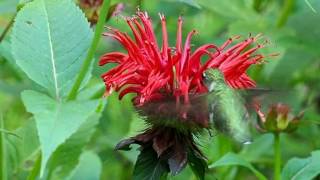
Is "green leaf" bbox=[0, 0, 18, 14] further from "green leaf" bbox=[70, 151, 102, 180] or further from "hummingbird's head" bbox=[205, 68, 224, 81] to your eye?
"hummingbird's head" bbox=[205, 68, 224, 81]

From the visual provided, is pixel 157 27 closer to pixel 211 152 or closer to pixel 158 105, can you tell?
pixel 211 152

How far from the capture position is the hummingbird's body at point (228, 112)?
1273 mm

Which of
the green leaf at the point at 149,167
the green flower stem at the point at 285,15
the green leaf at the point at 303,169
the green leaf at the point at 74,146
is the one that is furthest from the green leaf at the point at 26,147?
the green flower stem at the point at 285,15

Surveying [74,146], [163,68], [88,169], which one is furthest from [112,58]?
[88,169]

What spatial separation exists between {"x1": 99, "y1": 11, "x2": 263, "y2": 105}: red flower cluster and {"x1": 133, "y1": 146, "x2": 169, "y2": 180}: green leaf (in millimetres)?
90

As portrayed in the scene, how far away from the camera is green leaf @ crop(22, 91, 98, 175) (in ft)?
3.42

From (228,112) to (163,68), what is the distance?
0.17m

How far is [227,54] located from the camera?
1463 mm

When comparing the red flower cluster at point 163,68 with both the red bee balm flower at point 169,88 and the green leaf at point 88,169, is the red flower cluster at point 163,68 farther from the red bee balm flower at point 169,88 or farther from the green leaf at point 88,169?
the green leaf at point 88,169

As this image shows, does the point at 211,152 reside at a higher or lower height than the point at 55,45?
lower

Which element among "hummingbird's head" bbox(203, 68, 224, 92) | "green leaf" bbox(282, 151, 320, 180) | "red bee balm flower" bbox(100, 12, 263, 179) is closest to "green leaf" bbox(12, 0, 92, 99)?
"red bee balm flower" bbox(100, 12, 263, 179)

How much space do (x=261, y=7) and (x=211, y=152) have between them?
0.50 metres

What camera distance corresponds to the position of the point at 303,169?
4.92ft

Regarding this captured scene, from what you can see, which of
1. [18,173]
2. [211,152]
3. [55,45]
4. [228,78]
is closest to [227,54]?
[228,78]
